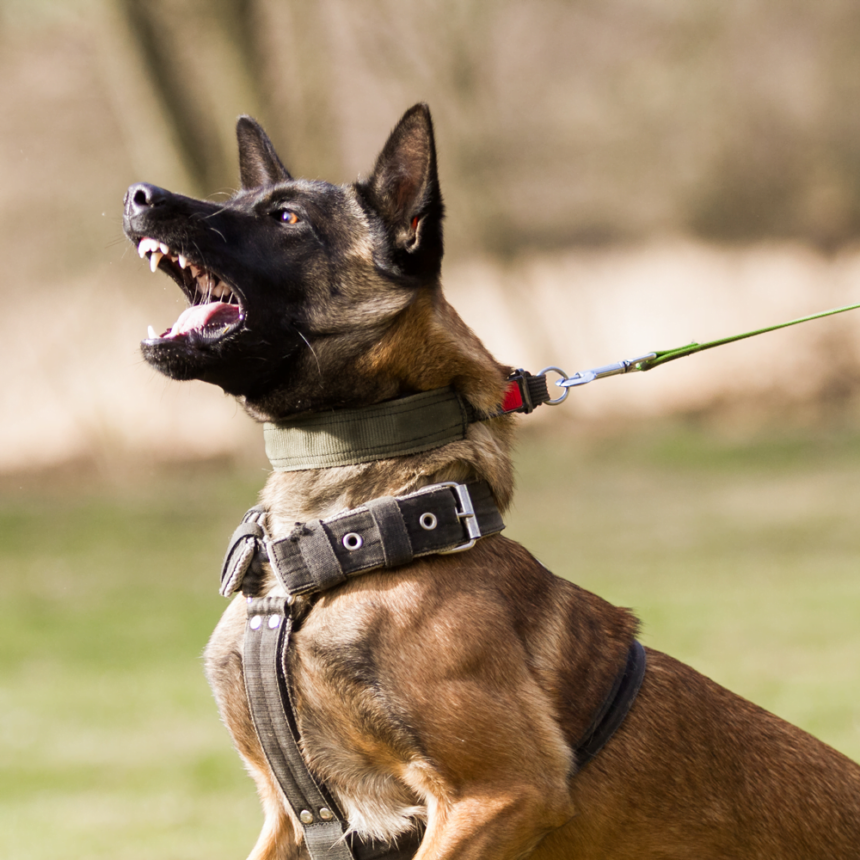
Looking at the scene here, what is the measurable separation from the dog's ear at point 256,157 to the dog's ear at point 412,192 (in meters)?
0.38

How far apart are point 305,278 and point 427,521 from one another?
0.63 m

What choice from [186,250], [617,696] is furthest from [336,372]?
[617,696]

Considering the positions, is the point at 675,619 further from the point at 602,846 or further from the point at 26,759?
the point at 602,846

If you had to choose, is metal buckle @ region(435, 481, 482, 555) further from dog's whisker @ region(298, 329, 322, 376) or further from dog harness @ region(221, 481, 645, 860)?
dog's whisker @ region(298, 329, 322, 376)

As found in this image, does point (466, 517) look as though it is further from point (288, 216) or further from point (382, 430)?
point (288, 216)

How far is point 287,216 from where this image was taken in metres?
2.63

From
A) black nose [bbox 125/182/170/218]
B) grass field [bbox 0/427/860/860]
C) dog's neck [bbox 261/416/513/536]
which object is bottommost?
grass field [bbox 0/427/860/860]

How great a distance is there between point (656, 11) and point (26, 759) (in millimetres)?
13427

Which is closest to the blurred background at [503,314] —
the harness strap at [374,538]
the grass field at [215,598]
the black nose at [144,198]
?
the grass field at [215,598]

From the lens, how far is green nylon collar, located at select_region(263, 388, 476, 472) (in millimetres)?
2455

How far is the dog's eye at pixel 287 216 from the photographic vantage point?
2627 millimetres

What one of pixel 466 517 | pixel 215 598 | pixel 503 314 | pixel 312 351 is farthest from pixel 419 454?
pixel 503 314

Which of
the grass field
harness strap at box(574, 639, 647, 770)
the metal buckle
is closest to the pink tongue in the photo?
the metal buckle

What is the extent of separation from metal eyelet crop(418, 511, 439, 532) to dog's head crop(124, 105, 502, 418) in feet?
1.01
